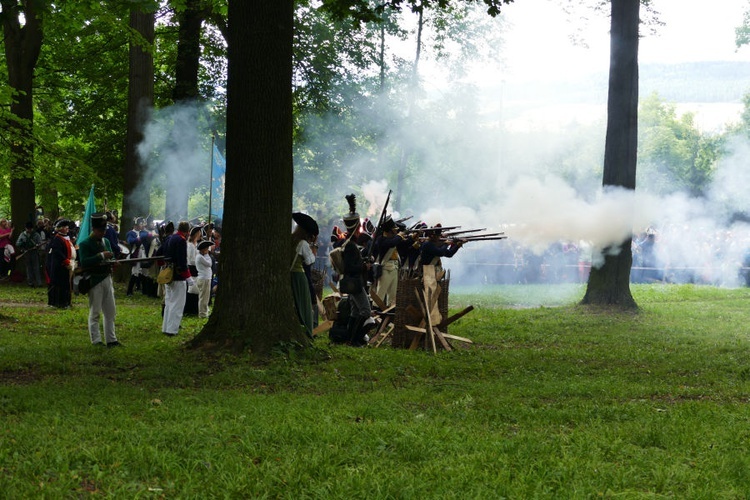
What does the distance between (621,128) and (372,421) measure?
1358 cm

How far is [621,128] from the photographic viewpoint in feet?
61.9

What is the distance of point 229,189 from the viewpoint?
33.6 feet

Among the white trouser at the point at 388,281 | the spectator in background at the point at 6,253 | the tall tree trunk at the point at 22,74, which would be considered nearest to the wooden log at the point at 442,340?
the white trouser at the point at 388,281

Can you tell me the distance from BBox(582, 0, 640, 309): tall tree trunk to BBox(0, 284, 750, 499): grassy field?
19.4 feet

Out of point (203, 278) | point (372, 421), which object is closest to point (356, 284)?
point (203, 278)

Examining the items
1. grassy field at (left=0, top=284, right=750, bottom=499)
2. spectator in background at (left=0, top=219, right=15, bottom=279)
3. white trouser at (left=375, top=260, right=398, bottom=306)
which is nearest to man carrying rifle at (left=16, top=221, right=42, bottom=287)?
spectator in background at (left=0, top=219, right=15, bottom=279)

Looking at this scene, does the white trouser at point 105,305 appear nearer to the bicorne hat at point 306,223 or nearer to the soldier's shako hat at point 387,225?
the bicorne hat at point 306,223

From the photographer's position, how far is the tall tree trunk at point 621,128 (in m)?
18.8

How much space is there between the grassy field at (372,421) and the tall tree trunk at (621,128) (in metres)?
5.91

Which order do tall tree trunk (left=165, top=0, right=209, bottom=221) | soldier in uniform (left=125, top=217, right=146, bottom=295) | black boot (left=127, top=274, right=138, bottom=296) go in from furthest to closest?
tall tree trunk (left=165, top=0, right=209, bottom=221) → black boot (left=127, top=274, right=138, bottom=296) → soldier in uniform (left=125, top=217, right=146, bottom=295)

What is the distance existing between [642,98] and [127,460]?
6610 cm

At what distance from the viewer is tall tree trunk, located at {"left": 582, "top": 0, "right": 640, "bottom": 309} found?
18.8 meters

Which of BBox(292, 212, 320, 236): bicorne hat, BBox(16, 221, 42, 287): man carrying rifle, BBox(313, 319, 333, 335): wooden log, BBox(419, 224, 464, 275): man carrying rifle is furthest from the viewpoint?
BBox(16, 221, 42, 287): man carrying rifle

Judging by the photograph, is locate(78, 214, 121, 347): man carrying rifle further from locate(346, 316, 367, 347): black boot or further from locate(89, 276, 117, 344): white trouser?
locate(346, 316, 367, 347): black boot
